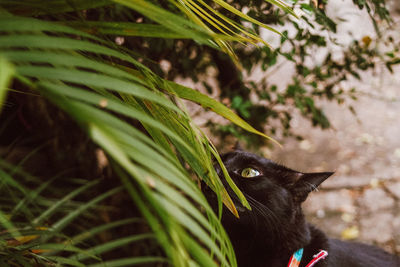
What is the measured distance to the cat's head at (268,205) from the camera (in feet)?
3.28

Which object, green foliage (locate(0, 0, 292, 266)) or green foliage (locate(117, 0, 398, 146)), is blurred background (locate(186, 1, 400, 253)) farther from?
green foliage (locate(0, 0, 292, 266))

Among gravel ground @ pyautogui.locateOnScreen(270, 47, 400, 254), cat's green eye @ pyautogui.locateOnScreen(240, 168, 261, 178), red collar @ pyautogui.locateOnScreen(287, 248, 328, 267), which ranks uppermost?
cat's green eye @ pyautogui.locateOnScreen(240, 168, 261, 178)

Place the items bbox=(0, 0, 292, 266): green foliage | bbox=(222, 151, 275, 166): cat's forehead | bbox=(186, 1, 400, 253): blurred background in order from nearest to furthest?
bbox=(0, 0, 292, 266): green foliage < bbox=(222, 151, 275, 166): cat's forehead < bbox=(186, 1, 400, 253): blurred background

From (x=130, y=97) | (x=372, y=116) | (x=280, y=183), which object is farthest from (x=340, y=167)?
(x=130, y=97)

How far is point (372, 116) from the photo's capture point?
2.91 metres

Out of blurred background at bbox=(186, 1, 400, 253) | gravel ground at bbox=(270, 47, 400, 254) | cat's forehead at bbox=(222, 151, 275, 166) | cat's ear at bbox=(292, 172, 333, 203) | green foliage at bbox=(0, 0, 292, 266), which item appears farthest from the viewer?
gravel ground at bbox=(270, 47, 400, 254)

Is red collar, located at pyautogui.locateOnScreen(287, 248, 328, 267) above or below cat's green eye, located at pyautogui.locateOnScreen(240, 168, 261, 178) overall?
below

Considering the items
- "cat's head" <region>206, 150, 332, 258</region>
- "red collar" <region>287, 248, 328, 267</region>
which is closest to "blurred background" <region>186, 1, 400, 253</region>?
"cat's head" <region>206, 150, 332, 258</region>

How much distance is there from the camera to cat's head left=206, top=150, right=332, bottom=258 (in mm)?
999

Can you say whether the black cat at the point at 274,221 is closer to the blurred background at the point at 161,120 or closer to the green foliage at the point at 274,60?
the blurred background at the point at 161,120

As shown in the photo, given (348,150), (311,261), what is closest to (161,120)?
(311,261)

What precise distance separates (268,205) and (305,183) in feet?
0.44

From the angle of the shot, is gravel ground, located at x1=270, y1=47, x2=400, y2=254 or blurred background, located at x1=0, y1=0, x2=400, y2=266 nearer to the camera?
blurred background, located at x1=0, y1=0, x2=400, y2=266

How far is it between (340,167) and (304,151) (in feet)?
1.01
